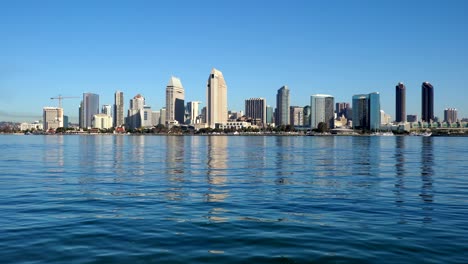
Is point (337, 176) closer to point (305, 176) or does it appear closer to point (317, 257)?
point (305, 176)

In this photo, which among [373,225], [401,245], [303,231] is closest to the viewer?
[401,245]

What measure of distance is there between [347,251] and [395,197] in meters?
12.9

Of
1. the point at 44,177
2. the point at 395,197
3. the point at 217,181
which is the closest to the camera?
the point at 395,197

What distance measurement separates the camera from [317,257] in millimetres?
13023

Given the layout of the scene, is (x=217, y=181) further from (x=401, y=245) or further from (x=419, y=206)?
(x=401, y=245)

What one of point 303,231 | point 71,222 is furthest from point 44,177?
point 303,231

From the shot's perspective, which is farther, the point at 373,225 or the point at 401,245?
the point at 373,225

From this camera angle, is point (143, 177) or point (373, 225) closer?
point (373, 225)

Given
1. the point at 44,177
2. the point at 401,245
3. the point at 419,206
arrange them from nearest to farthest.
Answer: the point at 401,245 → the point at 419,206 → the point at 44,177

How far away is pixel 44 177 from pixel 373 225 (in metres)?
28.6

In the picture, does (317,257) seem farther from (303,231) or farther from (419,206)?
(419,206)

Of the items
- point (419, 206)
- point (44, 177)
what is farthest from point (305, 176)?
point (44, 177)

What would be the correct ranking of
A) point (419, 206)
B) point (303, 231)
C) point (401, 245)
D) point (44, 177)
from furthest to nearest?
point (44, 177), point (419, 206), point (303, 231), point (401, 245)

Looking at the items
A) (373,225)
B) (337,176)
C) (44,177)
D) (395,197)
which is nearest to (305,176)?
(337,176)
